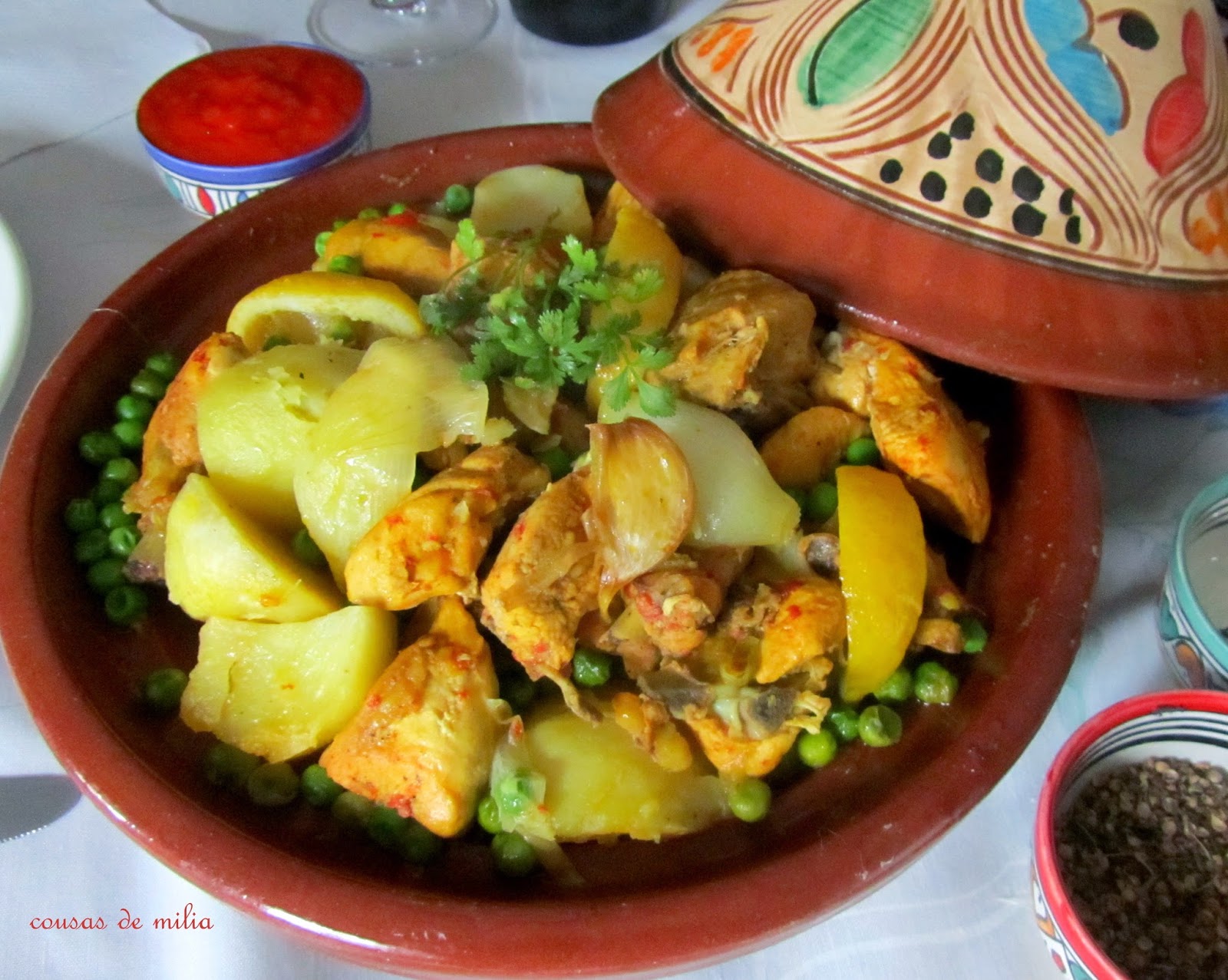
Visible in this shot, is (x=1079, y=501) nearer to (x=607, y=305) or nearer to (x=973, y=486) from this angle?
(x=973, y=486)

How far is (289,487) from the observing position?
130 cm

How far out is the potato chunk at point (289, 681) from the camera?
3.79ft

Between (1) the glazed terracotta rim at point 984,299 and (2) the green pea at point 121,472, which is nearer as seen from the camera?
(1) the glazed terracotta rim at point 984,299

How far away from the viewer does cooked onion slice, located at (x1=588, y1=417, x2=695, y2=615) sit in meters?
1.13

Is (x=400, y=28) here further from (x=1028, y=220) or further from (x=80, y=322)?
(x=1028, y=220)

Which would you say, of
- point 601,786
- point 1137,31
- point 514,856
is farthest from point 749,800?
point 1137,31

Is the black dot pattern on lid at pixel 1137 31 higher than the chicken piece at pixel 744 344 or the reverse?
higher

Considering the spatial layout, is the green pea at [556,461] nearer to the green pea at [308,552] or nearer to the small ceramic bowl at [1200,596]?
the green pea at [308,552]

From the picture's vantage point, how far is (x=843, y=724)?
1172mm

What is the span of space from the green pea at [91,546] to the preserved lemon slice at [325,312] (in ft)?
1.09

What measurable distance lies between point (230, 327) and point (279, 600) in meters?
0.46

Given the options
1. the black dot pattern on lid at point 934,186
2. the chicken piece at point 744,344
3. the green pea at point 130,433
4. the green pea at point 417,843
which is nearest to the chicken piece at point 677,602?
the chicken piece at point 744,344

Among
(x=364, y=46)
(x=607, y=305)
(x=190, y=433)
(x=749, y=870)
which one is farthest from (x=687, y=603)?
(x=364, y=46)

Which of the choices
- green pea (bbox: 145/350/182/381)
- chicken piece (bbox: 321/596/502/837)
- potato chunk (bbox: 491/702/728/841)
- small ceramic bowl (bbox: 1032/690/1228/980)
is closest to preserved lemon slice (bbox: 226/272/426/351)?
green pea (bbox: 145/350/182/381)
